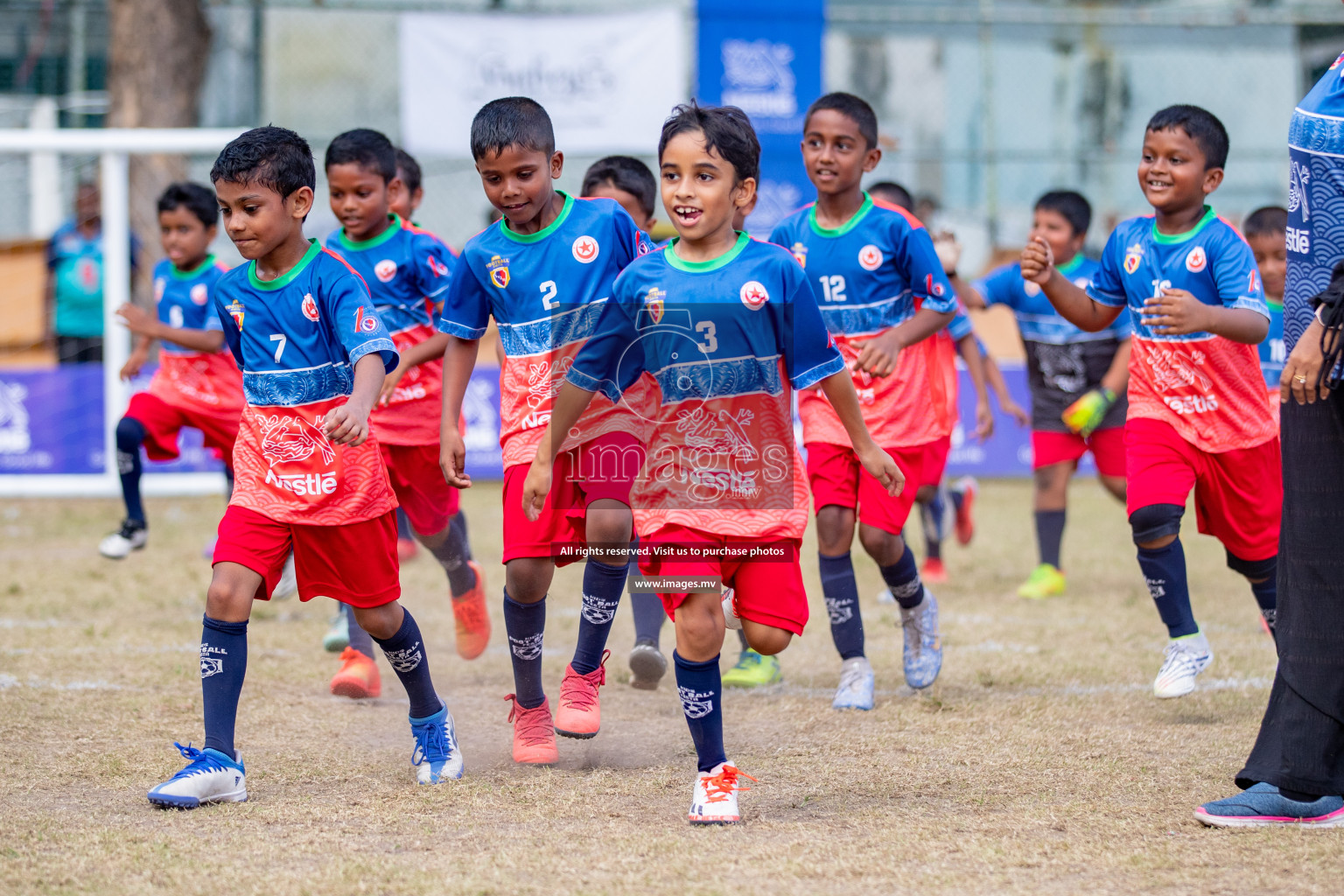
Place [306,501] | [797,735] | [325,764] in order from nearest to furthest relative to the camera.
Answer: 1. [306,501]
2. [325,764]
3. [797,735]

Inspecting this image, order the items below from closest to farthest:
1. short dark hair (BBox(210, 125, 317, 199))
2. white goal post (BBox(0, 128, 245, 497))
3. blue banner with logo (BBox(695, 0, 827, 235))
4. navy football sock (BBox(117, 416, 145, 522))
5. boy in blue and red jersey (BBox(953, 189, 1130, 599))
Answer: short dark hair (BBox(210, 125, 317, 199))
navy football sock (BBox(117, 416, 145, 522))
boy in blue and red jersey (BBox(953, 189, 1130, 599))
white goal post (BBox(0, 128, 245, 497))
blue banner with logo (BBox(695, 0, 827, 235))

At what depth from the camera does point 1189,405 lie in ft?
15.3

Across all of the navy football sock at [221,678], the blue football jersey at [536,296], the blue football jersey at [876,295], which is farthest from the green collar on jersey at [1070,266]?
the navy football sock at [221,678]

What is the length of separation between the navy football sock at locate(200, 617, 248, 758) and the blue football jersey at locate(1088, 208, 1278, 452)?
3033 millimetres

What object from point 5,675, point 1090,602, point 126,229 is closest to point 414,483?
point 5,675

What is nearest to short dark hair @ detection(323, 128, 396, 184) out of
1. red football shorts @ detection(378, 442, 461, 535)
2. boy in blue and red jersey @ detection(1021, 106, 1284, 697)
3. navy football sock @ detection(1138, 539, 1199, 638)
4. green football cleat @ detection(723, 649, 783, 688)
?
red football shorts @ detection(378, 442, 461, 535)

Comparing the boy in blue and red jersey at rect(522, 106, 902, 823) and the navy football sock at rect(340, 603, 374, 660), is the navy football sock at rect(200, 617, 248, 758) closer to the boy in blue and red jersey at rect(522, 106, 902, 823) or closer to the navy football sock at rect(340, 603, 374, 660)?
the boy in blue and red jersey at rect(522, 106, 902, 823)

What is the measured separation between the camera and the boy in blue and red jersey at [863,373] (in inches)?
193

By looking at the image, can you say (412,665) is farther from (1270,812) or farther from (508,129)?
(1270,812)

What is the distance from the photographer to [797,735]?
4.43 metres

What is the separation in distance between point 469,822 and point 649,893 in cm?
74

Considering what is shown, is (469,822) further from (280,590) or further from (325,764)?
(280,590)

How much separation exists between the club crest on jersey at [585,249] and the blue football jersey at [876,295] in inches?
44.3

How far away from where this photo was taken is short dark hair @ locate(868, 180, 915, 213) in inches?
254
